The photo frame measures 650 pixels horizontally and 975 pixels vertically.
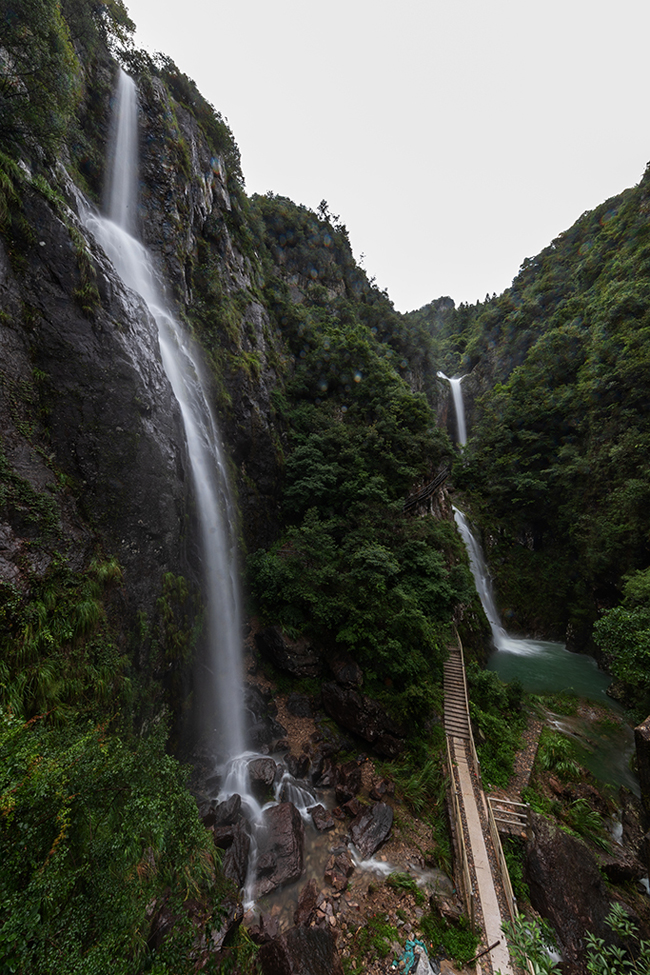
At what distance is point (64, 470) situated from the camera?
7105mm

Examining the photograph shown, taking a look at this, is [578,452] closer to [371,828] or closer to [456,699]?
[456,699]

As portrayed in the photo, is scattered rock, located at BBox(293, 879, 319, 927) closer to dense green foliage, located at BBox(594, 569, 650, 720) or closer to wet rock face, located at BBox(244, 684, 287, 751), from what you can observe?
wet rock face, located at BBox(244, 684, 287, 751)

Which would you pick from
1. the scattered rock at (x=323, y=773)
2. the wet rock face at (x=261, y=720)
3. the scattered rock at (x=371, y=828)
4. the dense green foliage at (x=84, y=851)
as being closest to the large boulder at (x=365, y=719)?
the scattered rock at (x=323, y=773)

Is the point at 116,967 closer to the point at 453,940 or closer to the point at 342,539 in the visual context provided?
the point at 453,940

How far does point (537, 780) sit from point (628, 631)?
551cm

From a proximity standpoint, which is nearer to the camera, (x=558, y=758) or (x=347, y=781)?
(x=347, y=781)

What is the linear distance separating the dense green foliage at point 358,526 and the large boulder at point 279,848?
4.44 metres

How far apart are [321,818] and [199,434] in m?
13.1

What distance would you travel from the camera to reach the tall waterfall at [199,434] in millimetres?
11579

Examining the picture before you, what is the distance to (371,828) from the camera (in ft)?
28.9

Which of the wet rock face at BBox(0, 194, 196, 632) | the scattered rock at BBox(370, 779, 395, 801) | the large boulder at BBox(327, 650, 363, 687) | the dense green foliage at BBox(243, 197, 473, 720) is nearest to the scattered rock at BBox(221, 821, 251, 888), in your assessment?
the scattered rock at BBox(370, 779, 395, 801)

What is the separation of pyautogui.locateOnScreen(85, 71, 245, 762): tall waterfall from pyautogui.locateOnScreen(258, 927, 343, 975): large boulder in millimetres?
4617

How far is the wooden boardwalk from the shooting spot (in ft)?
21.5

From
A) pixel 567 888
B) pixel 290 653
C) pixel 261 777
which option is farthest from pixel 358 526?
pixel 567 888
